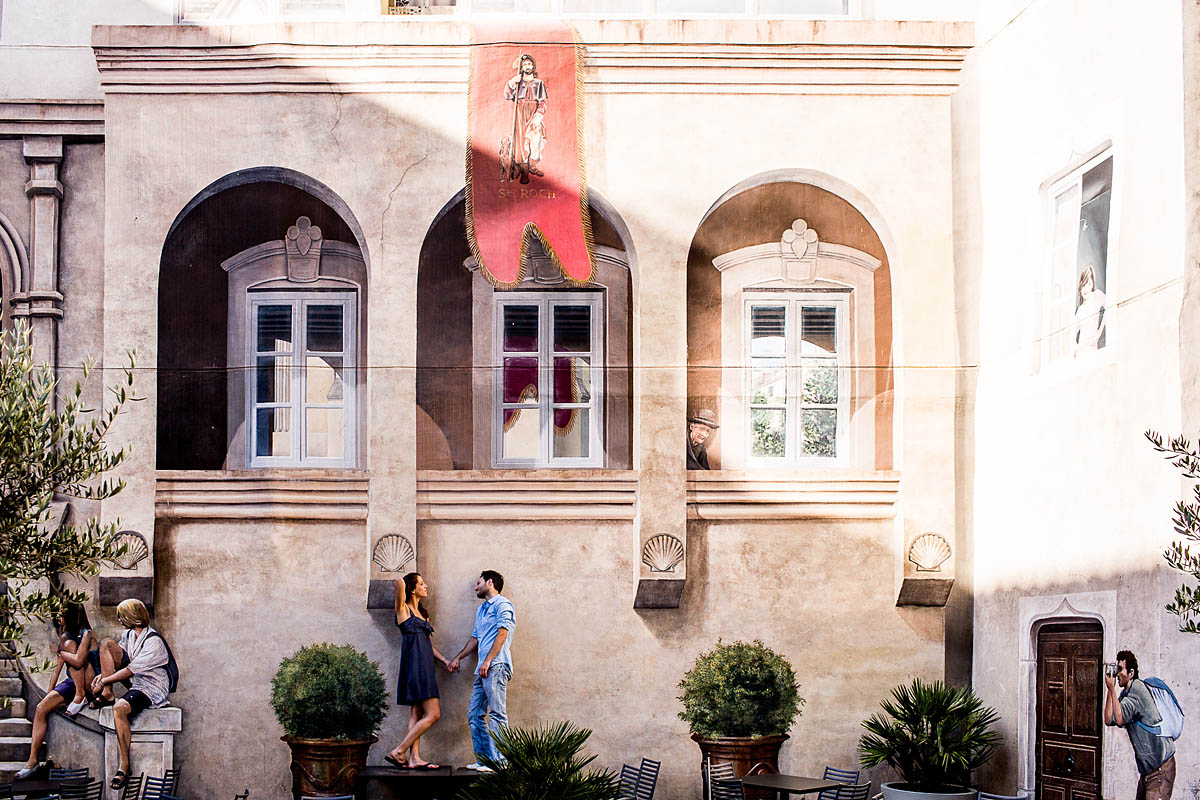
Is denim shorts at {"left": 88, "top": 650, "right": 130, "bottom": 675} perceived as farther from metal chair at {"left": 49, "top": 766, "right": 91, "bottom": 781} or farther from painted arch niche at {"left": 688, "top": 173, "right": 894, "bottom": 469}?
painted arch niche at {"left": 688, "top": 173, "right": 894, "bottom": 469}

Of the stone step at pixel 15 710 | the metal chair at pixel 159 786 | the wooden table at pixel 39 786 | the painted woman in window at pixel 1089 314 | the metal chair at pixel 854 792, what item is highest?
the painted woman in window at pixel 1089 314

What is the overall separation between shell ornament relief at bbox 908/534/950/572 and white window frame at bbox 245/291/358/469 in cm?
416

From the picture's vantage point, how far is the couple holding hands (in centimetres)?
1075

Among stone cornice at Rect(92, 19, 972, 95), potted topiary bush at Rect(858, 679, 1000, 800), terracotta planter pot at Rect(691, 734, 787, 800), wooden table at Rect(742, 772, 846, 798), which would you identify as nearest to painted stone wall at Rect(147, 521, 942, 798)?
terracotta planter pot at Rect(691, 734, 787, 800)

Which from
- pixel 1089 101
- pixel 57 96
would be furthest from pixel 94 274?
pixel 1089 101

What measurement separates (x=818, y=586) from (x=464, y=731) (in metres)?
2.77

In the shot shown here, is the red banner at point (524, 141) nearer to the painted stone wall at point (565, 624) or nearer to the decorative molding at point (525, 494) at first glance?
the decorative molding at point (525, 494)

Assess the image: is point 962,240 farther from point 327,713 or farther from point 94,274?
point 94,274

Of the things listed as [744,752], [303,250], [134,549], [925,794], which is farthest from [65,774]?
[925,794]

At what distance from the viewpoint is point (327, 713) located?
34.6 ft

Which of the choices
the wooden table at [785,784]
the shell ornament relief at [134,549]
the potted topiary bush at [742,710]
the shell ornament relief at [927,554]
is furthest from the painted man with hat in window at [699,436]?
the shell ornament relief at [134,549]

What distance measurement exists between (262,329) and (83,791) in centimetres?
351

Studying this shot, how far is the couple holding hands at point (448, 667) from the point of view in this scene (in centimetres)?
1075

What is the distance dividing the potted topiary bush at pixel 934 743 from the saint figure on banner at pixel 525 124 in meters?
4.69
